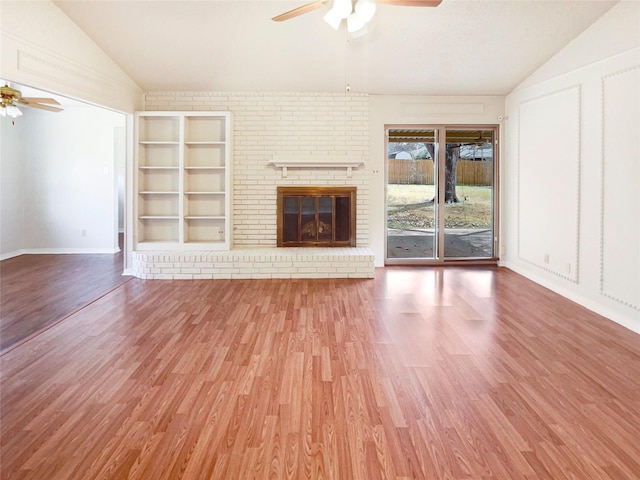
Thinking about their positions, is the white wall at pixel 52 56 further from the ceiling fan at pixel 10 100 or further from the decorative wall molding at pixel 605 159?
the decorative wall molding at pixel 605 159

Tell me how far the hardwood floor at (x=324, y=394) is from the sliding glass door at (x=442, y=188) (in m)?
2.28

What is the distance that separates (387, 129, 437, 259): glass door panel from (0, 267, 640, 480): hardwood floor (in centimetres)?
232

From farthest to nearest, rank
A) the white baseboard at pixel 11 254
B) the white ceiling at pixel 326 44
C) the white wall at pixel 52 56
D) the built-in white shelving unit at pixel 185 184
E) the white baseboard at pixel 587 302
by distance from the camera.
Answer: the white baseboard at pixel 11 254 → the built-in white shelving unit at pixel 185 184 → the white ceiling at pixel 326 44 → the white baseboard at pixel 587 302 → the white wall at pixel 52 56

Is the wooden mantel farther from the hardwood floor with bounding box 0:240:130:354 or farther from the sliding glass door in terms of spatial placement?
the hardwood floor with bounding box 0:240:130:354

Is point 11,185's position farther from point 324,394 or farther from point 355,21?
point 324,394

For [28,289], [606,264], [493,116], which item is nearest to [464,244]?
[493,116]

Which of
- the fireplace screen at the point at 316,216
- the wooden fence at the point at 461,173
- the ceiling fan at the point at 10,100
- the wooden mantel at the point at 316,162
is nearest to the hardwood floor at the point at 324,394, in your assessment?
the fireplace screen at the point at 316,216

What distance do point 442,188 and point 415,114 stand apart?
1.21m

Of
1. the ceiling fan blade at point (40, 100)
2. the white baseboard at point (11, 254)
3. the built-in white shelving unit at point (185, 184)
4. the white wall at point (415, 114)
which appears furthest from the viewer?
the white baseboard at point (11, 254)

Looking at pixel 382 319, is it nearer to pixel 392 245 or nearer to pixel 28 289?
pixel 392 245

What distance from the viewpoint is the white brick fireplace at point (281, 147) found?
5.66m

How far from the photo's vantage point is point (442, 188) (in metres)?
5.97

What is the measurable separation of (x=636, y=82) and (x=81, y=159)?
776 centimetres

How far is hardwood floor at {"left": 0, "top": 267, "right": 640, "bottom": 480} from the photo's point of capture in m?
1.64
